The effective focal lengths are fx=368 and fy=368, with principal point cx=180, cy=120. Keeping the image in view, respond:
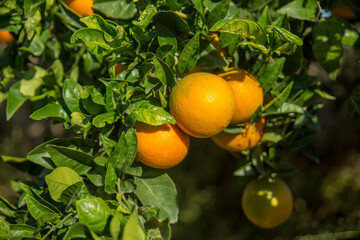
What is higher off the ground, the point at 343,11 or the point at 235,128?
the point at 343,11

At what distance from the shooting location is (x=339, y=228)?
1.90m

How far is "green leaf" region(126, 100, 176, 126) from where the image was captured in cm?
74

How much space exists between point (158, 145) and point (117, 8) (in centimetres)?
36

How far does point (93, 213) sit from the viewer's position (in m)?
0.66

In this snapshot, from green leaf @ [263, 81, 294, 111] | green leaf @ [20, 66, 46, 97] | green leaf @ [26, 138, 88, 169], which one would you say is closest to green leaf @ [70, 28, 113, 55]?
green leaf @ [26, 138, 88, 169]

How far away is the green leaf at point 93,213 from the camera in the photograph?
0.65 metres

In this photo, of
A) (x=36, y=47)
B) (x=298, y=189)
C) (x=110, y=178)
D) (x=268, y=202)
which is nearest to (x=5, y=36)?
(x=36, y=47)

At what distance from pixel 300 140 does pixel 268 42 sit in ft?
1.45

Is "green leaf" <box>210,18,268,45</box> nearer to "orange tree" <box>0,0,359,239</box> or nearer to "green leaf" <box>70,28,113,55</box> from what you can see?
"orange tree" <box>0,0,359,239</box>

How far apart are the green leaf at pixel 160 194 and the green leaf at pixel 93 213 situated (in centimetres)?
17

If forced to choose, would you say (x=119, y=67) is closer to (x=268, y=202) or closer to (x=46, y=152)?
(x=46, y=152)

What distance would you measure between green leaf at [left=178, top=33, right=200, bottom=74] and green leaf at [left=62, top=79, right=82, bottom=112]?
235mm

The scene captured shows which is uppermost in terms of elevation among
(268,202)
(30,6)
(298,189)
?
(30,6)

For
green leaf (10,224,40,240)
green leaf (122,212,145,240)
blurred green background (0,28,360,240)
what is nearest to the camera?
green leaf (122,212,145,240)
